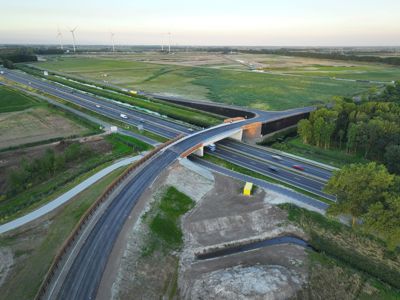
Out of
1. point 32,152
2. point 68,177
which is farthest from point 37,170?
point 32,152

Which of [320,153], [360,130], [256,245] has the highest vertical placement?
[360,130]

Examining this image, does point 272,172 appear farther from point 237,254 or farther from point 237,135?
point 237,254

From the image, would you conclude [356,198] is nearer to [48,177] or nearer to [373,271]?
[373,271]

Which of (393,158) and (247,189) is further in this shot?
(393,158)

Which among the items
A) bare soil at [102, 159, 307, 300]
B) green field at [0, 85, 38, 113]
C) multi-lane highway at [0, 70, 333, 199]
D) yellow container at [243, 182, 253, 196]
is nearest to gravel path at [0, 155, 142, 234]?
bare soil at [102, 159, 307, 300]

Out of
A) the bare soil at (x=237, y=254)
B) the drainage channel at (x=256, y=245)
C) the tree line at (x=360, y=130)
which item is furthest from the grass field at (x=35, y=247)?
the tree line at (x=360, y=130)

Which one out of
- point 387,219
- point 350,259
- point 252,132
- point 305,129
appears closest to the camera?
point 387,219

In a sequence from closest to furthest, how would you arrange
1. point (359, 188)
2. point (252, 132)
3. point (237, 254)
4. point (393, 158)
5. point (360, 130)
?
1. point (237, 254)
2. point (359, 188)
3. point (393, 158)
4. point (360, 130)
5. point (252, 132)
